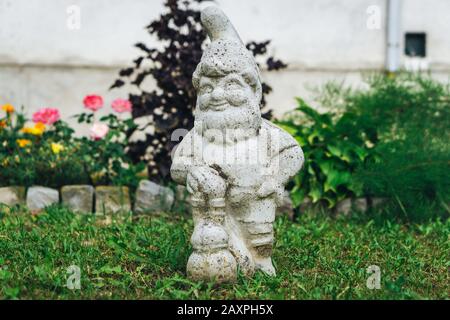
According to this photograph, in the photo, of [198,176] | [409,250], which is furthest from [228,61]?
[409,250]

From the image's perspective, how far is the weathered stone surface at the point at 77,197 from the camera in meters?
5.45

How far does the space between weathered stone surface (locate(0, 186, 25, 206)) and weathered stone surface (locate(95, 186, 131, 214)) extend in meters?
0.58

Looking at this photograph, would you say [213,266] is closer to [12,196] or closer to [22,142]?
[12,196]

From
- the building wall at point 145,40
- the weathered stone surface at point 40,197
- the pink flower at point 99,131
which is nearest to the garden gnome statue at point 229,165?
the weathered stone surface at point 40,197

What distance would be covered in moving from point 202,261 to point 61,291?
0.70 m

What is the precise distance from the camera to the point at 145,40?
7.05 metres

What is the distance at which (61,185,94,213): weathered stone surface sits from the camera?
545cm

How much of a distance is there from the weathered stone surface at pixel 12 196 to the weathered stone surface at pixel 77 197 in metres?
0.33

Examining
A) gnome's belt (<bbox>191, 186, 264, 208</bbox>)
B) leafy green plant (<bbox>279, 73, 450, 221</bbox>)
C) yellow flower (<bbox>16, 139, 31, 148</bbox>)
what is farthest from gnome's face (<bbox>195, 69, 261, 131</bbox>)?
yellow flower (<bbox>16, 139, 31, 148</bbox>)

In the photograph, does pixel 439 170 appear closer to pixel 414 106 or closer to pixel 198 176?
pixel 414 106

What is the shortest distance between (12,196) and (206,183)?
8.21ft

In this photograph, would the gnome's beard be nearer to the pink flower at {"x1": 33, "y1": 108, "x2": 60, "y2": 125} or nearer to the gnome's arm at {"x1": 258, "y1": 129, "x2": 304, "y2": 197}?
the gnome's arm at {"x1": 258, "y1": 129, "x2": 304, "y2": 197}

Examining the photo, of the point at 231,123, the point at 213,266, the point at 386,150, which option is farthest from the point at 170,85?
the point at 213,266

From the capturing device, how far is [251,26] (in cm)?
713
